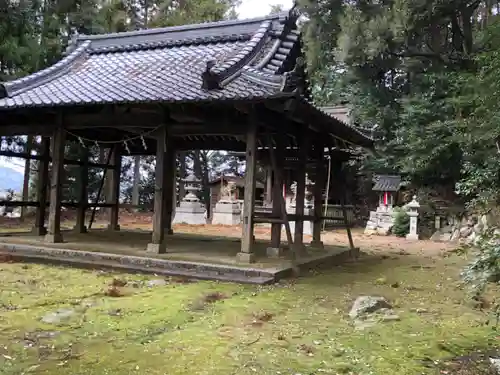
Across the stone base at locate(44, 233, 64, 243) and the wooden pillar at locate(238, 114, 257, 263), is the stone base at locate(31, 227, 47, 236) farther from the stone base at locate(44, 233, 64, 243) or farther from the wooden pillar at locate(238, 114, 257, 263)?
the wooden pillar at locate(238, 114, 257, 263)

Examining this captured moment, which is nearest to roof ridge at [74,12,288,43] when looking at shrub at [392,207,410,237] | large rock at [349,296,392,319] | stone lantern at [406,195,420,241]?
large rock at [349,296,392,319]

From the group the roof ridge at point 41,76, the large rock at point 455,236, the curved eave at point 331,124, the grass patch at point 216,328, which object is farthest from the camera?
the large rock at point 455,236

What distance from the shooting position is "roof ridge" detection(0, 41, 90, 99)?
9.33 m

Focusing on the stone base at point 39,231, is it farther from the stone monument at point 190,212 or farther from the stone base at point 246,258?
the stone monument at point 190,212

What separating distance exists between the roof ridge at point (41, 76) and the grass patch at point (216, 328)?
355cm

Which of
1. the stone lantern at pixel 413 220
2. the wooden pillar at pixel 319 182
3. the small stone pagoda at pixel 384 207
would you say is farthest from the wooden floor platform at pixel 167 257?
the small stone pagoda at pixel 384 207

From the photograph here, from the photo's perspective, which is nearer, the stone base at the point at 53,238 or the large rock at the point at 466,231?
the stone base at the point at 53,238

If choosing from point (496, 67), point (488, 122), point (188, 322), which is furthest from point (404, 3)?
point (188, 322)

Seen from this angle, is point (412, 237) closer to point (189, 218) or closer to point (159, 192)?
point (189, 218)

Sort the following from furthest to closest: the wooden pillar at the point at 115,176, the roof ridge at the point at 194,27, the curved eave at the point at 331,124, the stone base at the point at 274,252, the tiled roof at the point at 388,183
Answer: the tiled roof at the point at 388,183
the wooden pillar at the point at 115,176
the roof ridge at the point at 194,27
the stone base at the point at 274,252
the curved eave at the point at 331,124

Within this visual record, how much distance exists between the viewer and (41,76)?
400 inches

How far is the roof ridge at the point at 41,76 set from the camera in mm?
9328

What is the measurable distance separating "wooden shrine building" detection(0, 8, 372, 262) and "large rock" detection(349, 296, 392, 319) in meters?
2.57

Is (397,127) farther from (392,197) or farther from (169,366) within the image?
(169,366)
